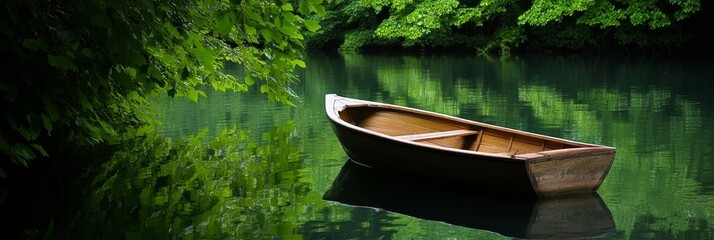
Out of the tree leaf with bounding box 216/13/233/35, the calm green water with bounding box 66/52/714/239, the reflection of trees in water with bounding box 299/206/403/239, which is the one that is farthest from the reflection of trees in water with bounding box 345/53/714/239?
the tree leaf with bounding box 216/13/233/35

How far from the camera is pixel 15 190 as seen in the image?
838 centimetres

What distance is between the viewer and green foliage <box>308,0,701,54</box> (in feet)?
88.4

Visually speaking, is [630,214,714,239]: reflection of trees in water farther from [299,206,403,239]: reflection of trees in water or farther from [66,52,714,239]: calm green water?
[299,206,403,239]: reflection of trees in water

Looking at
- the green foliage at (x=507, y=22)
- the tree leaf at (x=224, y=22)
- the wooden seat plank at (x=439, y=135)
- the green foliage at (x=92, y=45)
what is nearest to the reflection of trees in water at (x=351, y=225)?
the green foliage at (x=92, y=45)

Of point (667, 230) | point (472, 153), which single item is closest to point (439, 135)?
point (472, 153)

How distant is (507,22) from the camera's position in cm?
3238

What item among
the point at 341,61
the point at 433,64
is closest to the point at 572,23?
the point at 433,64

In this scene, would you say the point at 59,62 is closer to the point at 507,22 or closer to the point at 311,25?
the point at 311,25

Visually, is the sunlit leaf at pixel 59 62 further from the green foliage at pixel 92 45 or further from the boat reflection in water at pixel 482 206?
the boat reflection in water at pixel 482 206

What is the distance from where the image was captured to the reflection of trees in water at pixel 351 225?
6734mm

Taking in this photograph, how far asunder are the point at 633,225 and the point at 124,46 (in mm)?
4057

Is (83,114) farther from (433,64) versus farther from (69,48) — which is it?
(433,64)

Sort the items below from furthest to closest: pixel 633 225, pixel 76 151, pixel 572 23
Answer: pixel 572 23 < pixel 76 151 < pixel 633 225

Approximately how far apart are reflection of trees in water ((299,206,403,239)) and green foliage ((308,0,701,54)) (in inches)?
797
